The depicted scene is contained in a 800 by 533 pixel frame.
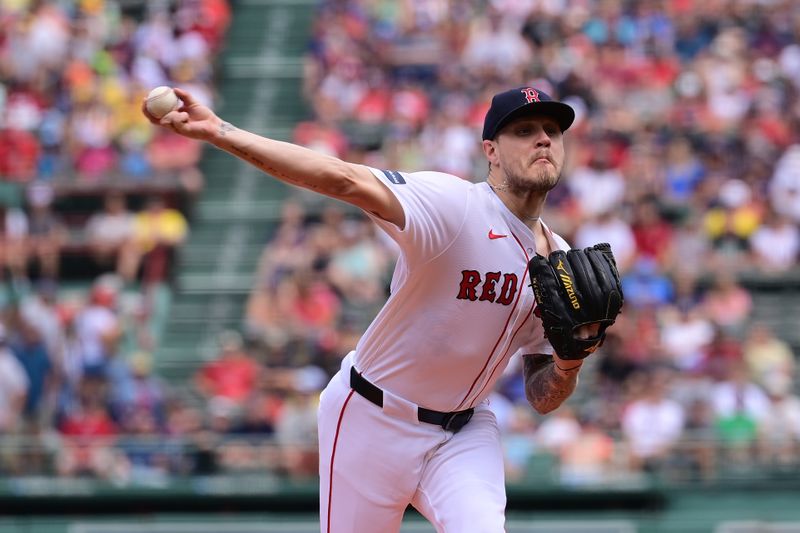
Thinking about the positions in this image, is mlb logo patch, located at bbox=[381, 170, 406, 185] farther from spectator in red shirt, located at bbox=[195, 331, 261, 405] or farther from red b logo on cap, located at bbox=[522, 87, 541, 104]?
spectator in red shirt, located at bbox=[195, 331, 261, 405]

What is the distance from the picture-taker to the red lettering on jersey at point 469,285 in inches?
204

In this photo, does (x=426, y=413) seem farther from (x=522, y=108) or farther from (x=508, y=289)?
(x=522, y=108)

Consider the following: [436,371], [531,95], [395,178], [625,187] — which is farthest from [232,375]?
[395,178]

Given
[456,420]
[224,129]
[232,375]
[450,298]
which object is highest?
[224,129]

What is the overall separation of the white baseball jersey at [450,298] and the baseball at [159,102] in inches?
32.3

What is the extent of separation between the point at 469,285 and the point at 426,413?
561 millimetres

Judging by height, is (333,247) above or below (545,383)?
below

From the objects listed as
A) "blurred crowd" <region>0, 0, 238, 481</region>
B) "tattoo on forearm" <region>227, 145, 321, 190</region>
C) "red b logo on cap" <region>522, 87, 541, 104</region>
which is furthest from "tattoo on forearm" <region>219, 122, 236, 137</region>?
"blurred crowd" <region>0, 0, 238, 481</region>

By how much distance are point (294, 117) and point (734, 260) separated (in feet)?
18.1

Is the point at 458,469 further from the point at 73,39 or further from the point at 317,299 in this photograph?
the point at 73,39

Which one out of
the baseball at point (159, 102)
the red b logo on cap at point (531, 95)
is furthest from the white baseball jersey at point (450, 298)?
the baseball at point (159, 102)

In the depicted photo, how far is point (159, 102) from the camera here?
444cm

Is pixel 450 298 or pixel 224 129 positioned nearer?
pixel 224 129

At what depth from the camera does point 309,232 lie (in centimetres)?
1312
